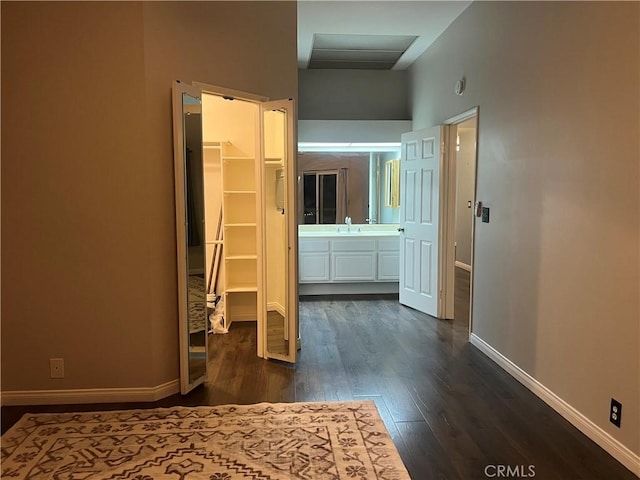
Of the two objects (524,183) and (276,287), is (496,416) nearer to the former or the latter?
(524,183)

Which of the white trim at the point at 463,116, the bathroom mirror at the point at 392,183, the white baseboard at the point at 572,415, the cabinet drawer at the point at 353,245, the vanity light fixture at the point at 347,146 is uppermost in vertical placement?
the white trim at the point at 463,116

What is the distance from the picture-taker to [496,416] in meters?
2.88

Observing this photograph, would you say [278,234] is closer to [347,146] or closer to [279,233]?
[279,233]

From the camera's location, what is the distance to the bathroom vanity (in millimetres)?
6070

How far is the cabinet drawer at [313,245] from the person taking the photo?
6.00 m

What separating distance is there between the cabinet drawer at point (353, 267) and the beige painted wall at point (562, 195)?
81.8 inches

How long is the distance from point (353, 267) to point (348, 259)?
13 centimetres

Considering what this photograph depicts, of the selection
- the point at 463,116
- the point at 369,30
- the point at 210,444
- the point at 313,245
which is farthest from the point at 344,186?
the point at 210,444

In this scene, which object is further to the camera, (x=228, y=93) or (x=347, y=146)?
(x=347, y=146)

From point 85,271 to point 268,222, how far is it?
1.41m

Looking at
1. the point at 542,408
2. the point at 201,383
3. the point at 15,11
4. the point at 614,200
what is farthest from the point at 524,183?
the point at 15,11

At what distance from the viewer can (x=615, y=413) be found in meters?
2.45

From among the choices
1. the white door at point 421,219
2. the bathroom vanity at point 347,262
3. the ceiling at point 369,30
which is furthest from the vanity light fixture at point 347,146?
the bathroom vanity at point 347,262

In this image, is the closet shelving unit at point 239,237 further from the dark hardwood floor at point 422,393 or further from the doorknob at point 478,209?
the doorknob at point 478,209
